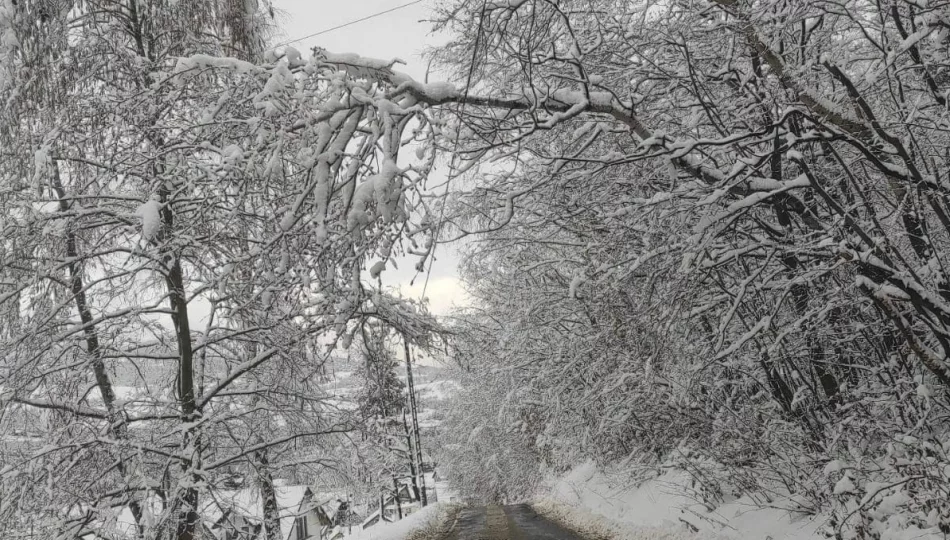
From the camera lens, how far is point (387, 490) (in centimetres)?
1033

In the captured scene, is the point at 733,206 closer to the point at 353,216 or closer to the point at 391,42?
the point at 353,216

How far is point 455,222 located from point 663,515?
814 cm

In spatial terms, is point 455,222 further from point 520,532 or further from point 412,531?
point 412,531

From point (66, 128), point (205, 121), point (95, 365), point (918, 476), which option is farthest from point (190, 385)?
point (918, 476)

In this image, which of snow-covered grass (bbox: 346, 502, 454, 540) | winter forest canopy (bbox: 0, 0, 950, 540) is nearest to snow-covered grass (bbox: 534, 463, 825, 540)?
winter forest canopy (bbox: 0, 0, 950, 540)

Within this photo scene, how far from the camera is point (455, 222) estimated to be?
4.75 metres

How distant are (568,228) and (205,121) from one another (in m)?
5.02

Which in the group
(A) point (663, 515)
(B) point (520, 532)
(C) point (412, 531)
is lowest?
(C) point (412, 531)

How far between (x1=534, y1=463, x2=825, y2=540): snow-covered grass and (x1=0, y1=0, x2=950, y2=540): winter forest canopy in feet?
1.36

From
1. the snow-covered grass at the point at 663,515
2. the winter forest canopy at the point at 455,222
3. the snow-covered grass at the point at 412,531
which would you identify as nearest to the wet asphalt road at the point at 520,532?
the snow-covered grass at the point at 663,515

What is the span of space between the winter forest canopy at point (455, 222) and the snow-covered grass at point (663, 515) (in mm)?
415

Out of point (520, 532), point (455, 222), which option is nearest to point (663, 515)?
point (520, 532)

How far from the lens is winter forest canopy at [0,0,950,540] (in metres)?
3.68

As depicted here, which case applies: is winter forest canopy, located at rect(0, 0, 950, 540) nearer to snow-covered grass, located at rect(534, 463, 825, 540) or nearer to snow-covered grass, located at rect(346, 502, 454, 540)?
snow-covered grass, located at rect(534, 463, 825, 540)
